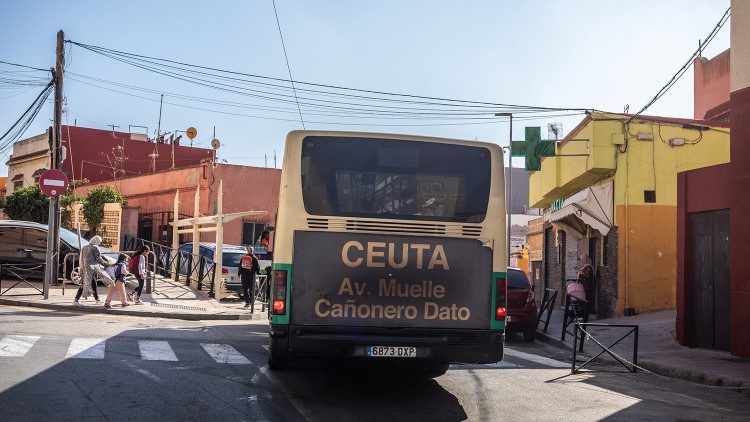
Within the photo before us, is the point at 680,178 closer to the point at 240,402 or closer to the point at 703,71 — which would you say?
the point at 240,402

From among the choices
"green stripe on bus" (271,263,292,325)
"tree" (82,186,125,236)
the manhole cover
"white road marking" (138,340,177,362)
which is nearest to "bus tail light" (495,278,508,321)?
"green stripe on bus" (271,263,292,325)

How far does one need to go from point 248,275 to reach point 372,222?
14.6m

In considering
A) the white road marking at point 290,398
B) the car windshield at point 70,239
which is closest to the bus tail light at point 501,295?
the white road marking at point 290,398

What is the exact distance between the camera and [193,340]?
13.5 meters

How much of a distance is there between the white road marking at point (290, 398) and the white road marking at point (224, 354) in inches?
27.9

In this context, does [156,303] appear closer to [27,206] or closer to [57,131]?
[57,131]

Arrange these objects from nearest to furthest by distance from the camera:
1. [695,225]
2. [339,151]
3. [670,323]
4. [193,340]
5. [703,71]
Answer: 1. [339,151]
2. [193,340]
3. [695,225]
4. [670,323]
5. [703,71]

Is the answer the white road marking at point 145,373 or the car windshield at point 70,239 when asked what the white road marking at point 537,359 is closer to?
the white road marking at point 145,373

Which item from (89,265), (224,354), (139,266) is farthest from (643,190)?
(224,354)

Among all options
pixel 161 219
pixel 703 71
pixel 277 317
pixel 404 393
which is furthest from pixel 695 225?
pixel 161 219

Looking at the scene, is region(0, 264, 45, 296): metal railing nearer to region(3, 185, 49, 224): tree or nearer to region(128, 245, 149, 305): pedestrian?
region(128, 245, 149, 305): pedestrian

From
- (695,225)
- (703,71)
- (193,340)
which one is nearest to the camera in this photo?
(193,340)

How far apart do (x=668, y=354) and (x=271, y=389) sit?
842 centimetres

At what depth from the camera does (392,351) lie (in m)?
8.20
